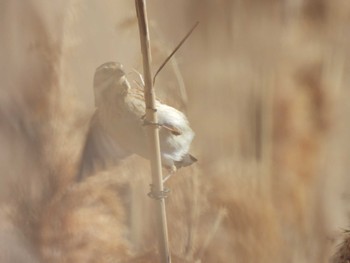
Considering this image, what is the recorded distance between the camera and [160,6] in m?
1.13

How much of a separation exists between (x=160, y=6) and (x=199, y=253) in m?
0.54

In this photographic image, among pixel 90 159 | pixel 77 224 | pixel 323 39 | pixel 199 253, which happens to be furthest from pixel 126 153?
pixel 323 39

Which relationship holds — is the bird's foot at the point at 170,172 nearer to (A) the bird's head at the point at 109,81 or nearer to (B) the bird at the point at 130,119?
(B) the bird at the point at 130,119

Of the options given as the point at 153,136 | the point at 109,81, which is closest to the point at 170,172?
the point at 153,136

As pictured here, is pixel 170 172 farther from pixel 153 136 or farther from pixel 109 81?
pixel 109 81

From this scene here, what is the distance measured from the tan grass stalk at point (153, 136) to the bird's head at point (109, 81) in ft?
0.16

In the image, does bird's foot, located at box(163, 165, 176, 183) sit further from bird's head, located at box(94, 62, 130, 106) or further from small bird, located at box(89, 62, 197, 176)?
bird's head, located at box(94, 62, 130, 106)

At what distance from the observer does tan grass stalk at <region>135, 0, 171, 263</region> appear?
110 cm

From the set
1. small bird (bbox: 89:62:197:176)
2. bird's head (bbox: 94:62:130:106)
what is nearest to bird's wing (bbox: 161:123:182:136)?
small bird (bbox: 89:62:197:176)

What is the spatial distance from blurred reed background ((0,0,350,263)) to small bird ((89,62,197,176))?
0.02 metres

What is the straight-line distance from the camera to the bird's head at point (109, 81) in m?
1.13

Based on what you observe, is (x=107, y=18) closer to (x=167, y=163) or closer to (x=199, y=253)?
(x=167, y=163)

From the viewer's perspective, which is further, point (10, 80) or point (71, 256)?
point (71, 256)

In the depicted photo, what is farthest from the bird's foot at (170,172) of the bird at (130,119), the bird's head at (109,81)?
the bird's head at (109,81)
